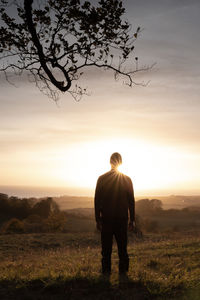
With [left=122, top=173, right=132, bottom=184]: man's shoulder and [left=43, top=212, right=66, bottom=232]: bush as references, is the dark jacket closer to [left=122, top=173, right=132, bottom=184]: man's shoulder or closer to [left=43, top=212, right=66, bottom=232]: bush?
[left=122, top=173, right=132, bottom=184]: man's shoulder

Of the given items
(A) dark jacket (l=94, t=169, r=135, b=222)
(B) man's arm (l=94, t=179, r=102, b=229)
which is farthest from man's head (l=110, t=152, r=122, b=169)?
(B) man's arm (l=94, t=179, r=102, b=229)

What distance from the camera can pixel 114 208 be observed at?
7988 millimetres

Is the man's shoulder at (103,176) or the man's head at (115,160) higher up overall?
the man's head at (115,160)

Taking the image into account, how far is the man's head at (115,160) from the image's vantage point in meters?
8.22

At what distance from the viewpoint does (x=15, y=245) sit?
2288 centimetres

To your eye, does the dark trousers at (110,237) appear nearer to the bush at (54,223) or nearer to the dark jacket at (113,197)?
the dark jacket at (113,197)

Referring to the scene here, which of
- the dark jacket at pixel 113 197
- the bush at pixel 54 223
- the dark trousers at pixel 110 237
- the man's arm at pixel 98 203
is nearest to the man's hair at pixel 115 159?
the dark jacket at pixel 113 197

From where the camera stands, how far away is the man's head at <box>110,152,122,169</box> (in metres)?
8.22

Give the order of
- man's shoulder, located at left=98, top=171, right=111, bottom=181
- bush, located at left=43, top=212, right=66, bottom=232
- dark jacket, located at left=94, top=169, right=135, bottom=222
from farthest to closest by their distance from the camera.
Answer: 1. bush, located at left=43, top=212, right=66, bottom=232
2. man's shoulder, located at left=98, top=171, right=111, bottom=181
3. dark jacket, located at left=94, top=169, right=135, bottom=222

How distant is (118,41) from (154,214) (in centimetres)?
9021

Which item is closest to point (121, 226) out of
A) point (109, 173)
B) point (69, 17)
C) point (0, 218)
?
point (109, 173)

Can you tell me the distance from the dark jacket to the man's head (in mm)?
142

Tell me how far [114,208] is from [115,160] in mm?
1187

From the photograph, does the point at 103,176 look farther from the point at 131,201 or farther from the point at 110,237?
the point at 110,237
